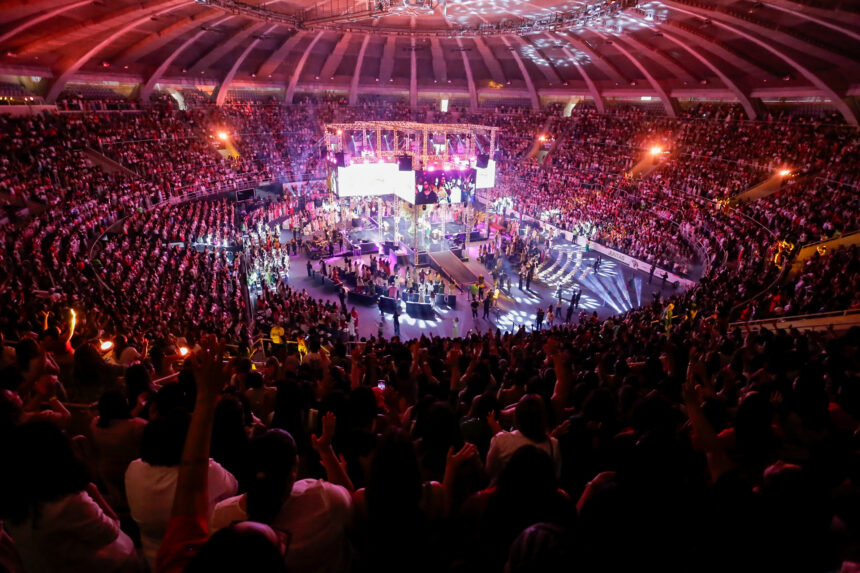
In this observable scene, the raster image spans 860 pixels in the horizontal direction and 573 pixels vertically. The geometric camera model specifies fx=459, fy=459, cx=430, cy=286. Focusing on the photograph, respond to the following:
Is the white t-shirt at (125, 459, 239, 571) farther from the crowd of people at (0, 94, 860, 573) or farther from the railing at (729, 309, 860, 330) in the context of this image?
the railing at (729, 309, 860, 330)

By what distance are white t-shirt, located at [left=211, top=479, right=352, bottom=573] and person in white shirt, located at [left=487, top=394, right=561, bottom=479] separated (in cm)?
114

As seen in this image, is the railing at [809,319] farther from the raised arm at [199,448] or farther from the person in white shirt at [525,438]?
the raised arm at [199,448]

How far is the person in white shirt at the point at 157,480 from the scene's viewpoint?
224 centimetres

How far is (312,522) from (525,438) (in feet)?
4.79

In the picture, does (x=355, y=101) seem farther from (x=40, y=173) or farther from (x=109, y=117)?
(x=40, y=173)

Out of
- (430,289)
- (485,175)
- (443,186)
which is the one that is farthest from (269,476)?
(485,175)

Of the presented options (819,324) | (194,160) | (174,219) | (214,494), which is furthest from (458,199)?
(214,494)

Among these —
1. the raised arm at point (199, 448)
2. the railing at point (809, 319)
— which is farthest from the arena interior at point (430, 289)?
the railing at point (809, 319)

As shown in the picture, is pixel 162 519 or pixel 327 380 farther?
pixel 327 380

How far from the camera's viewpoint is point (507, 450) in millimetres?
2904

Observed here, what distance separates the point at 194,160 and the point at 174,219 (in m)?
8.91

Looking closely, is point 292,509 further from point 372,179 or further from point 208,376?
point 372,179

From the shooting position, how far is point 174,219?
21.8 m

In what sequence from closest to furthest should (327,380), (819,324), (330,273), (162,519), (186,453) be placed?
(186,453) < (162,519) < (327,380) < (819,324) < (330,273)
